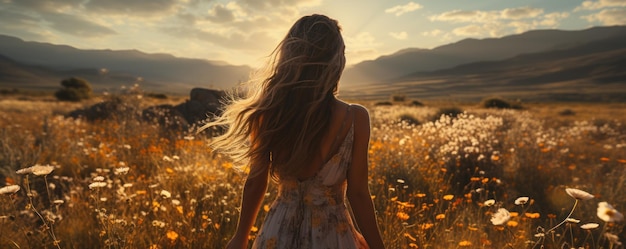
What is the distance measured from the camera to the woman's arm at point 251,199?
2133 mm

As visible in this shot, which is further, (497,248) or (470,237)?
(497,248)

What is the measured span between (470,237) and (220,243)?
228cm

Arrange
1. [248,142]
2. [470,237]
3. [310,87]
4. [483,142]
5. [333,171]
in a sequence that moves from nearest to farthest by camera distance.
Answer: [310,87] < [333,171] < [248,142] < [470,237] < [483,142]

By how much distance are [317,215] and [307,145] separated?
42 centimetres

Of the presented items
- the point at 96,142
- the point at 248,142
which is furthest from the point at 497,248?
the point at 96,142

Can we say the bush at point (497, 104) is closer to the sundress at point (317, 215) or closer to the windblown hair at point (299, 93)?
the sundress at point (317, 215)

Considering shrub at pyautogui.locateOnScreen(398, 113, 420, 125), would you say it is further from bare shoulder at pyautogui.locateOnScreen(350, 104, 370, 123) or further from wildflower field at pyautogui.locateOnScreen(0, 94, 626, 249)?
bare shoulder at pyautogui.locateOnScreen(350, 104, 370, 123)

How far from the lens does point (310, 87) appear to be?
74.9 inches

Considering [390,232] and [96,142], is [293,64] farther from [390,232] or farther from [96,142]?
[96,142]

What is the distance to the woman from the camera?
1.93 m

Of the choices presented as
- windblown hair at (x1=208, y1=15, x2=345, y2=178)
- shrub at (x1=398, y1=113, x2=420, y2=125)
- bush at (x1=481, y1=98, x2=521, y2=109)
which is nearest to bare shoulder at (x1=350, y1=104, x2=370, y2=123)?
windblown hair at (x1=208, y1=15, x2=345, y2=178)

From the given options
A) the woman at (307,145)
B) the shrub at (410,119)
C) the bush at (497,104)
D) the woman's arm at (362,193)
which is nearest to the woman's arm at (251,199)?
the woman at (307,145)

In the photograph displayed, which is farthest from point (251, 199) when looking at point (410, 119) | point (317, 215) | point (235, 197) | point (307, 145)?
point (410, 119)

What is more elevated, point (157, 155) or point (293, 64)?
point (293, 64)
